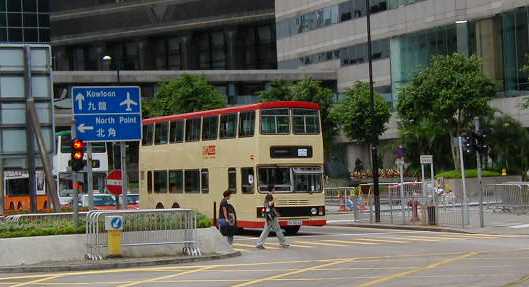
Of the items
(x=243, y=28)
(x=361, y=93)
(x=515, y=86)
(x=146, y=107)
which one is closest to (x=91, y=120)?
(x=361, y=93)

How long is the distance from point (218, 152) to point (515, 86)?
3636 centimetres

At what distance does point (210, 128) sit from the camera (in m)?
38.7

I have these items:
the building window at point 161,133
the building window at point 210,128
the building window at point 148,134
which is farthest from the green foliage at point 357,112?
the building window at point 210,128

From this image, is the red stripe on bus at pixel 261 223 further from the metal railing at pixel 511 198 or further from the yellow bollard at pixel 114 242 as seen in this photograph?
the metal railing at pixel 511 198

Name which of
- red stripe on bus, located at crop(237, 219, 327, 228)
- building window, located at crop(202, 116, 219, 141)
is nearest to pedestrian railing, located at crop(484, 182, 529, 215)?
red stripe on bus, located at crop(237, 219, 327, 228)

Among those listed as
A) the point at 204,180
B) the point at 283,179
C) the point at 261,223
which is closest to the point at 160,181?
the point at 204,180

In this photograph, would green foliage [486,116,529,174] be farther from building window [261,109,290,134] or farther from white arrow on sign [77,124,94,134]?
white arrow on sign [77,124,94,134]

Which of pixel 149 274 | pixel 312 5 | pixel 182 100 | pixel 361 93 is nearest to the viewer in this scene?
pixel 149 274

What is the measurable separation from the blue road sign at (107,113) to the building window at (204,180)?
441 inches

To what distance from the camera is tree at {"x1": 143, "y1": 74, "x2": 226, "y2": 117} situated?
7631 centimetres

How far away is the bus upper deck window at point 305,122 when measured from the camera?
36250 millimetres

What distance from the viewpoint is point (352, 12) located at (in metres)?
87.1

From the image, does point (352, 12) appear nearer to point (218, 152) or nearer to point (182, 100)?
point (182, 100)

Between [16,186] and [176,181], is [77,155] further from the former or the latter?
[16,186]
